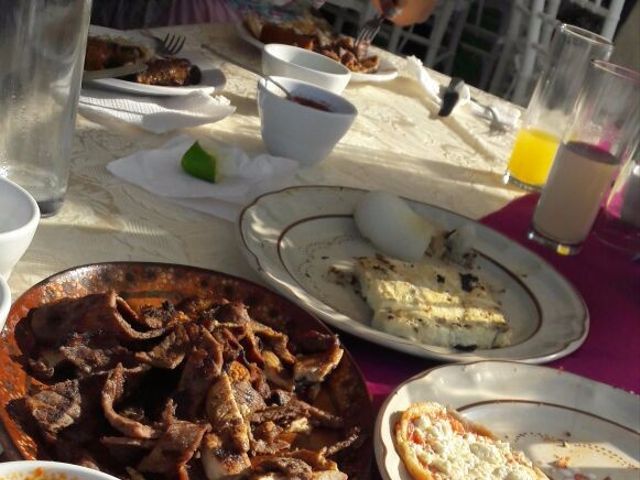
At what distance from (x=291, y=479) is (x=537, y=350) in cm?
53

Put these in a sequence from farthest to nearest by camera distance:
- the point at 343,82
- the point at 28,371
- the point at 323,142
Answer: the point at 343,82 < the point at 323,142 < the point at 28,371

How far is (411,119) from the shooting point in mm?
1914

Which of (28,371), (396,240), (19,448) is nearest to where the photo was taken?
(19,448)

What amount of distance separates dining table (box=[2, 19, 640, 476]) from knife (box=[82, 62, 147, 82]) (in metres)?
0.08

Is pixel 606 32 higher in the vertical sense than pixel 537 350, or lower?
higher

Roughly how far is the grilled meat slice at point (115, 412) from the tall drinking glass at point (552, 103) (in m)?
1.22

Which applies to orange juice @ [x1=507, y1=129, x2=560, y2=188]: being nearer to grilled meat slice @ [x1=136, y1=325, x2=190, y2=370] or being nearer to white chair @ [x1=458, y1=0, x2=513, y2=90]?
grilled meat slice @ [x1=136, y1=325, x2=190, y2=370]

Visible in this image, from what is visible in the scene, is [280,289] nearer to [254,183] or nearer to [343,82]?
[254,183]

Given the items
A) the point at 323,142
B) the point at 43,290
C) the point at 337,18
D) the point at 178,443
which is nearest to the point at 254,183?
the point at 323,142

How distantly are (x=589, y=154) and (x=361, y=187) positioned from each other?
0.39m

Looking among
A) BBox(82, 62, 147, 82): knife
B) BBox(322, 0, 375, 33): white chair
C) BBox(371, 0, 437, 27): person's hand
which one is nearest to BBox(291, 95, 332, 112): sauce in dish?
BBox(82, 62, 147, 82): knife

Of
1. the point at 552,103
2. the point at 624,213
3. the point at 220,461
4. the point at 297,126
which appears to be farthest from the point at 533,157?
the point at 220,461

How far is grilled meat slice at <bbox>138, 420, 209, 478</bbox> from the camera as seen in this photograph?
24.5 inches

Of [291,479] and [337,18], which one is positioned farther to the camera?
[337,18]
